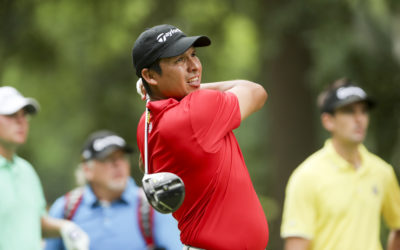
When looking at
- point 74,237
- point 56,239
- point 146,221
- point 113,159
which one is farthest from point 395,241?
point 56,239

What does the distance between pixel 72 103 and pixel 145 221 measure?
12205 mm

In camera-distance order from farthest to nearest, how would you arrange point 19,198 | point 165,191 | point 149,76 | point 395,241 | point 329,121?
point 329,121, point 395,241, point 19,198, point 149,76, point 165,191

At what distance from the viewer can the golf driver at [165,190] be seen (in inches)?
139

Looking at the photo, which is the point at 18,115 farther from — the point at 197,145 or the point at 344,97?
the point at 197,145

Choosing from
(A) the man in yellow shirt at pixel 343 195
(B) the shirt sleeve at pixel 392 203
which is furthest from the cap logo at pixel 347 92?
(B) the shirt sleeve at pixel 392 203

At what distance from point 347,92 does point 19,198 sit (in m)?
2.75

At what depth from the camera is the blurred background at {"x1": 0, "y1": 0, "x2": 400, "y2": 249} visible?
33.8 feet

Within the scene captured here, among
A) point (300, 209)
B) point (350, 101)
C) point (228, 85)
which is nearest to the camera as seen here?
point (228, 85)

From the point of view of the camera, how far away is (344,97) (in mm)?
6133

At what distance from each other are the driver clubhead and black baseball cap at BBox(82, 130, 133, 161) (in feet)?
11.4

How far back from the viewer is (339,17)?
1082 cm

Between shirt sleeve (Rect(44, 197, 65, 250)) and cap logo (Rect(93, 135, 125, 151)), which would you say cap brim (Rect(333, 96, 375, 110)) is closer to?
cap logo (Rect(93, 135, 125, 151))

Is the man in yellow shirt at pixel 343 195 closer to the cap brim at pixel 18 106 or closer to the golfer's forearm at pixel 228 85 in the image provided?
the golfer's forearm at pixel 228 85

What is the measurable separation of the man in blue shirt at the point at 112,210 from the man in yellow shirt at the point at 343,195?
1.12 metres
